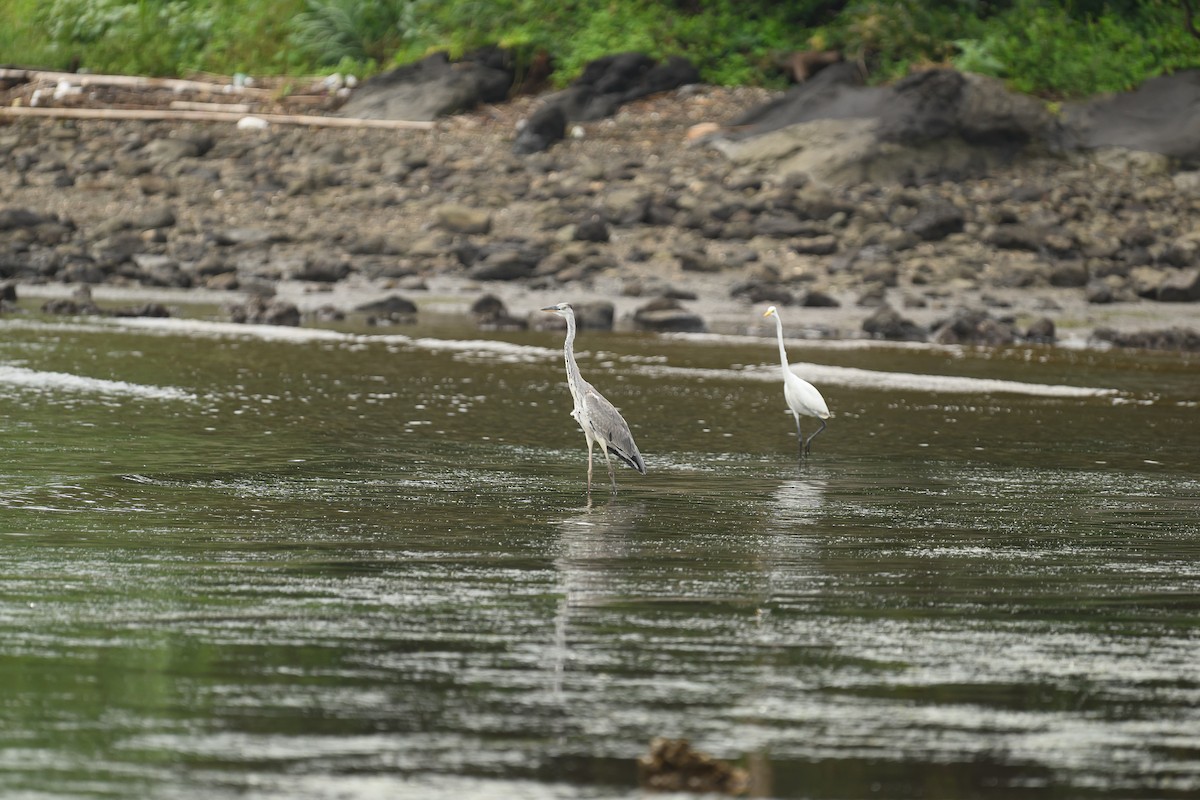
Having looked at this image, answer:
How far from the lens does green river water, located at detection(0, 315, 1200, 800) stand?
16.8 ft

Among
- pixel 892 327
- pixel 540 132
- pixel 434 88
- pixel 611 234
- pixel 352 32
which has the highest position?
pixel 352 32

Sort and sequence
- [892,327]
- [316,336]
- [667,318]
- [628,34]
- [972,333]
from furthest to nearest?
1. [628,34]
2. [667,318]
3. [892,327]
4. [972,333]
5. [316,336]

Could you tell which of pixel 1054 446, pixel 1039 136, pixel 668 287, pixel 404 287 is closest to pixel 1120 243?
pixel 1039 136

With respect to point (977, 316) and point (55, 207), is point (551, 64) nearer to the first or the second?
point (55, 207)

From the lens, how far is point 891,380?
18.2m

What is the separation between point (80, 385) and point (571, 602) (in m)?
9.71

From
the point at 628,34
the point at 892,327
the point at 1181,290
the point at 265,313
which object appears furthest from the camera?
the point at 628,34

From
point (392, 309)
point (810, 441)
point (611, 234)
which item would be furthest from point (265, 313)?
point (810, 441)

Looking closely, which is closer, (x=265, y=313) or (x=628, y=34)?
(x=265, y=313)

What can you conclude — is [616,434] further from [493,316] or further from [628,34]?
[628,34]

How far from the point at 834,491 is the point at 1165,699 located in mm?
5257

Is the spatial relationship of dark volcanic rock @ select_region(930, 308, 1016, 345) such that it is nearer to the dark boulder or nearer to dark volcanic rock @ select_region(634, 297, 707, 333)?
dark volcanic rock @ select_region(634, 297, 707, 333)

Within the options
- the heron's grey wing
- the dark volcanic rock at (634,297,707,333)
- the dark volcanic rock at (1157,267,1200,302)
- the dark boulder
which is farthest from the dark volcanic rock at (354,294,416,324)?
the heron's grey wing

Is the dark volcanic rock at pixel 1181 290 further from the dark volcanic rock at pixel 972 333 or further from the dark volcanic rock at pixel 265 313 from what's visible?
the dark volcanic rock at pixel 265 313
